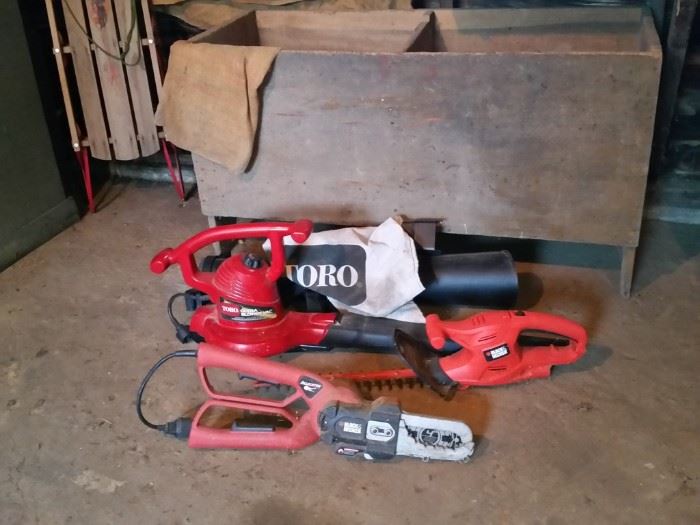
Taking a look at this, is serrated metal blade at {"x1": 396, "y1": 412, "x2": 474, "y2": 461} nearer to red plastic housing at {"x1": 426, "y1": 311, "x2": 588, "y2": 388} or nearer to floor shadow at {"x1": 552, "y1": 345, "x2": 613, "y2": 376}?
red plastic housing at {"x1": 426, "y1": 311, "x2": 588, "y2": 388}

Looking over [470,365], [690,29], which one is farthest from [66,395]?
[690,29]

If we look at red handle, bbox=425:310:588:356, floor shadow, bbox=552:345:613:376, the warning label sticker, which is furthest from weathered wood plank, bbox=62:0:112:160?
floor shadow, bbox=552:345:613:376

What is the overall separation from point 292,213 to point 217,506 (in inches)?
35.1

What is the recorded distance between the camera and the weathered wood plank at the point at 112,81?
226 centimetres

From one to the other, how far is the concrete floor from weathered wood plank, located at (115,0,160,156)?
60cm

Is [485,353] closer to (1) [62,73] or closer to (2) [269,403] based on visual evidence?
(2) [269,403]

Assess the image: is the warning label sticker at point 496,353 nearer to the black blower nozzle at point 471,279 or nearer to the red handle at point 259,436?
the black blower nozzle at point 471,279

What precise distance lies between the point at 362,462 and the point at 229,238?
24.7 inches

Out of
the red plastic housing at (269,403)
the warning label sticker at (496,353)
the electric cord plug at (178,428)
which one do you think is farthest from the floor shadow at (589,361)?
the electric cord plug at (178,428)

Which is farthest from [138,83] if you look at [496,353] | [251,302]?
[496,353]

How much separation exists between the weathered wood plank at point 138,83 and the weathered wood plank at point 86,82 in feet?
0.36

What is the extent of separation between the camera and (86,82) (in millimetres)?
2344

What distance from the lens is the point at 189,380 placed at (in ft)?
5.57

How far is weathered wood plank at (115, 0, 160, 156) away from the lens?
2.26 m
